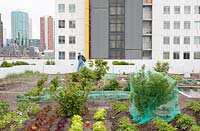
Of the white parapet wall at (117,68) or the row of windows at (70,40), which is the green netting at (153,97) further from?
the row of windows at (70,40)

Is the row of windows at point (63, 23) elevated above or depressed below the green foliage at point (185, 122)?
above

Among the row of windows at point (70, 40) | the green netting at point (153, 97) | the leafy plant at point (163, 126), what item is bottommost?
the leafy plant at point (163, 126)

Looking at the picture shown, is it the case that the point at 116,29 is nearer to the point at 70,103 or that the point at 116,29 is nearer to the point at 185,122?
the point at 70,103

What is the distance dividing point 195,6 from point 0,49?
90.3ft

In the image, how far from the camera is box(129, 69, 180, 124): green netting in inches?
378

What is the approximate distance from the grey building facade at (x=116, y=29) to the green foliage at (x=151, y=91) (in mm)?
34070

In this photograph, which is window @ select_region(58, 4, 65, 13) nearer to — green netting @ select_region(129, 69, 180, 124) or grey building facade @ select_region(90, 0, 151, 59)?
grey building facade @ select_region(90, 0, 151, 59)

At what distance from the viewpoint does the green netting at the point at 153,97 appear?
9594 millimetres

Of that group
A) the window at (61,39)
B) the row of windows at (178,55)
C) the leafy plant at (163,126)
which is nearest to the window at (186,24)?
the row of windows at (178,55)

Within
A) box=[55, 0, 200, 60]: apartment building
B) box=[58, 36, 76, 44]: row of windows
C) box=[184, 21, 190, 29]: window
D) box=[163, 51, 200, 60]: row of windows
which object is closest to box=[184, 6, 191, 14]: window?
box=[55, 0, 200, 60]: apartment building

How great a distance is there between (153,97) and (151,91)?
7.2 inches

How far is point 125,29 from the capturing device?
44.6 meters

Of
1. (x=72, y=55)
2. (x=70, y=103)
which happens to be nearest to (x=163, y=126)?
(x=70, y=103)

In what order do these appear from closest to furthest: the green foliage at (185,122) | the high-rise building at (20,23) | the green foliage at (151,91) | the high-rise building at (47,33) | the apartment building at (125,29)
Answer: the green foliage at (185,122)
the green foliage at (151,91)
the apartment building at (125,29)
the high-rise building at (20,23)
the high-rise building at (47,33)
